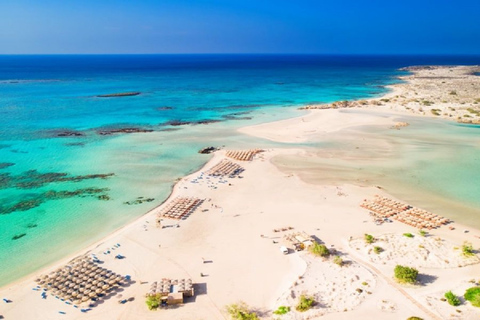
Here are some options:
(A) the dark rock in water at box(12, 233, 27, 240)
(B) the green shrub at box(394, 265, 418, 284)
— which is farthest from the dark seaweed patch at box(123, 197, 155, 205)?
(B) the green shrub at box(394, 265, 418, 284)

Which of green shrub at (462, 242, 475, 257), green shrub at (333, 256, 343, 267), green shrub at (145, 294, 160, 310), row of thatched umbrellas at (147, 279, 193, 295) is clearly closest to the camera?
green shrub at (145, 294, 160, 310)

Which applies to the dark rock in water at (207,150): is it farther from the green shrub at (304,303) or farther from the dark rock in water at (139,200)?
the green shrub at (304,303)

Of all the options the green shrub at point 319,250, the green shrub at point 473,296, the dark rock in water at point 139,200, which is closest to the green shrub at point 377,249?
the green shrub at point 319,250

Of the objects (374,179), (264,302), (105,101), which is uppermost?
(105,101)

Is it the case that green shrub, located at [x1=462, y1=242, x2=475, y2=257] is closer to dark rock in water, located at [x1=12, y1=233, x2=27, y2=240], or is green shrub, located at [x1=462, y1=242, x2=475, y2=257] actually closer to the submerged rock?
dark rock in water, located at [x1=12, y1=233, x2=27, y2=240]

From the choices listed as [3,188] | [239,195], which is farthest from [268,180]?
[3,188]

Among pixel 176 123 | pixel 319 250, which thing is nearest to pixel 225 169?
pixel 319 250

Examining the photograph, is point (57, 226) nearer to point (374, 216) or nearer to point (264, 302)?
point (264, 302)

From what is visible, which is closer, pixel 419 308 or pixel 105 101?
pixel 419 308
